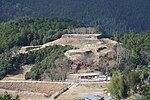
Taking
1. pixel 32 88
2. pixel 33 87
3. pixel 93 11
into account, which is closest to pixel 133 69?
pixel 33 87

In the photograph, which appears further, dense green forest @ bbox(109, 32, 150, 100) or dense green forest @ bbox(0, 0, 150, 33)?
dense green forest @ bbox(0, 0, 150, 33)

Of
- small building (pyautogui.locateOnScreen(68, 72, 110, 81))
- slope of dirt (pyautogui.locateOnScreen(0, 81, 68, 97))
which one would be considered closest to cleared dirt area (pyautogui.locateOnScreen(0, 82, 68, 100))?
slope of dirt (pyautogui.locateOnScreen(0, 81, 68, 97))

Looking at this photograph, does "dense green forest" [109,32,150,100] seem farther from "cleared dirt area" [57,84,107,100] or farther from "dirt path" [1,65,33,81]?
"dirt path" [1,65,33,81]

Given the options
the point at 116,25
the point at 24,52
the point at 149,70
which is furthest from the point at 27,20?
the point at 116,25

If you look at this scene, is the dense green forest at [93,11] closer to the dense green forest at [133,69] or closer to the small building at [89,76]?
the dense green forest at [133,69]

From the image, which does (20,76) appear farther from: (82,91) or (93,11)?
(93,11)
